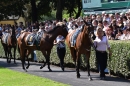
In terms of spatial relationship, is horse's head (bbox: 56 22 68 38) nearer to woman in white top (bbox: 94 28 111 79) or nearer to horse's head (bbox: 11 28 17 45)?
woman in white top (bbox: 94 28 111 79)

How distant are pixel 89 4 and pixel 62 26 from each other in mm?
8886

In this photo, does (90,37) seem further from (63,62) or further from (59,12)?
(59,12)

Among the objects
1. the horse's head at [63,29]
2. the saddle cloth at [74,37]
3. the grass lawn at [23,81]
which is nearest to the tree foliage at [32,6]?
the horse's head at [63,29]

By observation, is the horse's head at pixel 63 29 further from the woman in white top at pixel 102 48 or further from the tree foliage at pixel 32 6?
the tree foliage at pixel 32 6

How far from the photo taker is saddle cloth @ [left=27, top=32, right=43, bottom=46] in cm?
1661

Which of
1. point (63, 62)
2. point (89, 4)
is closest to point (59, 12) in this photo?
point (89, 4)

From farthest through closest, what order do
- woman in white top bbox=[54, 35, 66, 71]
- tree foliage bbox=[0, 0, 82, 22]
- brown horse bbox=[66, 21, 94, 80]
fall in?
tree foliage bbox=[0, 0, 82, 22], woman in white top bbox=[54, 35, 66, 71], brown horse bbox=[66, 21, 94, 80]

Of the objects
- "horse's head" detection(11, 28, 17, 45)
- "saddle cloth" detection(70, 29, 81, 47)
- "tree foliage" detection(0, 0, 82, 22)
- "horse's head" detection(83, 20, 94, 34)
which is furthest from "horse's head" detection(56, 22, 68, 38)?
"tree foliage" detection(0, 0, 82, 22)

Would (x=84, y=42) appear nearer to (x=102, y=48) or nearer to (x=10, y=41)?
(x=102, y=48)

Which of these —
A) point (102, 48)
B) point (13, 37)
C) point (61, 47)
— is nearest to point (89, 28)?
point (102, 48)

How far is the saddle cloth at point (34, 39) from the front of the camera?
54.5 feet

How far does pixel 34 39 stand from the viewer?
55.1 ft

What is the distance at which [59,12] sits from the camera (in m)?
33.3

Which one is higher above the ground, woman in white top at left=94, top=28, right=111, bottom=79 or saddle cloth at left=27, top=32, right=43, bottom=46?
saddle cloth at left=27, top=32, right=43, bottom=46
